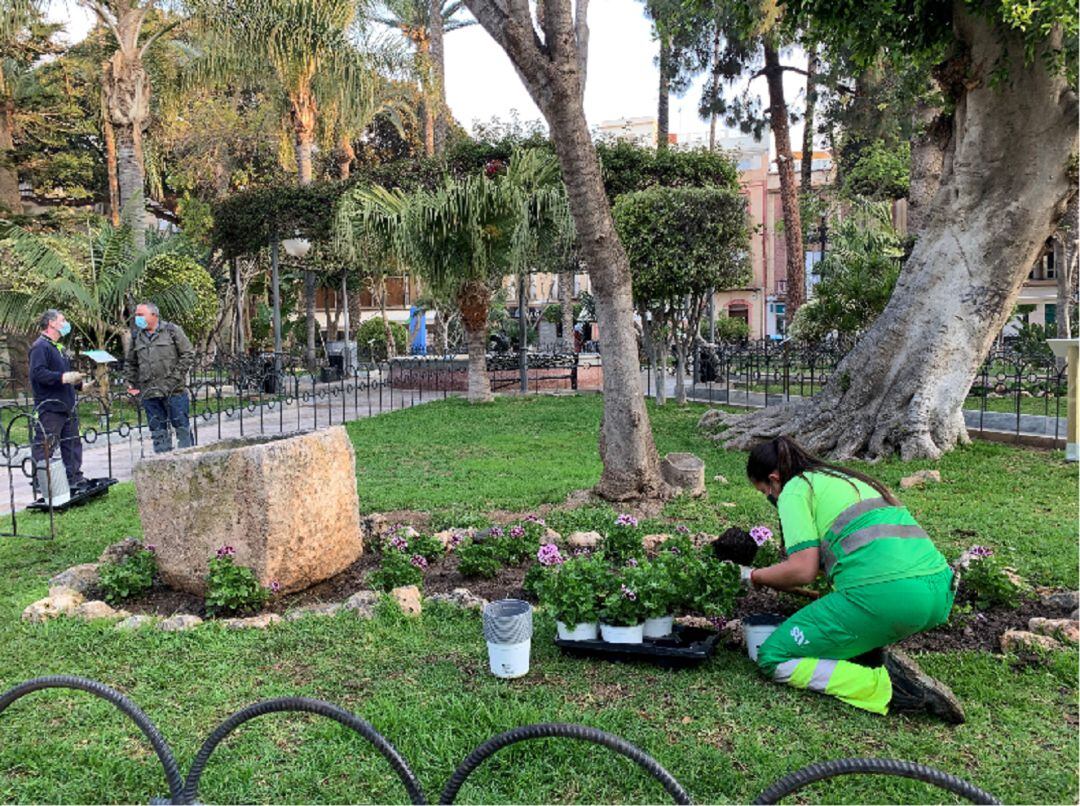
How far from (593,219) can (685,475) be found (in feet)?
7.27

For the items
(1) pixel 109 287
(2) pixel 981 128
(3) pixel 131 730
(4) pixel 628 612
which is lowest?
(3) pixel 131 730

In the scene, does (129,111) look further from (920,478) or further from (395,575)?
(920,478)

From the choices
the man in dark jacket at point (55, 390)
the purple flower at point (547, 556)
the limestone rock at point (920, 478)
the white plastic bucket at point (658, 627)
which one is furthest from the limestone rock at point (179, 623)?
the limestone rock at point (920, 478)

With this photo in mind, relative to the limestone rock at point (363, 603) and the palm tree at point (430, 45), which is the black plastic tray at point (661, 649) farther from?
the palm tree at point (430, 45)

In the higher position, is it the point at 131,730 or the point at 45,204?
the point at 45,204

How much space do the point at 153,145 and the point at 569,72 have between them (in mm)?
20217

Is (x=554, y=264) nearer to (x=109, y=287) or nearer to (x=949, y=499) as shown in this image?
(x=109, y=287)

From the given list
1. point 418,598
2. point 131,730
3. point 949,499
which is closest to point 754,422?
point 949,499

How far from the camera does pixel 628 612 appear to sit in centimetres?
353

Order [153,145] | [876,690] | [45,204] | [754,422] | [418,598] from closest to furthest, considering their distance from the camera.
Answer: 1. [876,690]
2. [418,598]
3. [754,422]
4. [153,145]
5. [45,204]

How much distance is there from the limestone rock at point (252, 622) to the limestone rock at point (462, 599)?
0.79 metres

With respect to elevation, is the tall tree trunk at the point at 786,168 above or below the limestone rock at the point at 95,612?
above

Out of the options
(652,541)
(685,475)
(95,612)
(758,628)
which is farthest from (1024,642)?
(95,612)

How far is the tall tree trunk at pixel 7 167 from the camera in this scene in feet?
58.8
